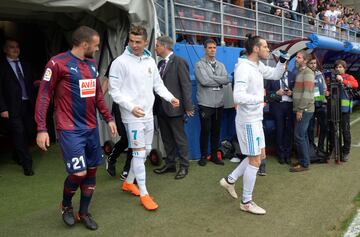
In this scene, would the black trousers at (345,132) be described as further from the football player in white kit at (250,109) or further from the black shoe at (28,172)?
the black shoe at (28,172)

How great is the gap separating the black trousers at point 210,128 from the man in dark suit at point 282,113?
33.8 inches

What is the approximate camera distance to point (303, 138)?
19.1 ft

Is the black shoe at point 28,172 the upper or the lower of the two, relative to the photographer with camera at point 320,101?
lower

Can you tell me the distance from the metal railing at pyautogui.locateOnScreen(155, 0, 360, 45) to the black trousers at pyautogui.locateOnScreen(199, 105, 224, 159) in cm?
147

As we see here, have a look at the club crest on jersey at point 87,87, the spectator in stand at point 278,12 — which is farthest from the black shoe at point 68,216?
the spectator in stand at point 278,12

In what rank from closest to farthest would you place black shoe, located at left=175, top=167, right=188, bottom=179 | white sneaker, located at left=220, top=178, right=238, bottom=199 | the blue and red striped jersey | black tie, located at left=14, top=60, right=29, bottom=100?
the blue and red striped jersey, white sneaker, located at left=220, top=178, right=238, bottom=199, black shoe, located at left=175, top=167, right=188, bottom=179, black tie, located at left=14, top=60, right=29, bottom=100

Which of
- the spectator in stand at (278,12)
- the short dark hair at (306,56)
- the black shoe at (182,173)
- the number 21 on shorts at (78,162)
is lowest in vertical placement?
the black shoe at (182,173)

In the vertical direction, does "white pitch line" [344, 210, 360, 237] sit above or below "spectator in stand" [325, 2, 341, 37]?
below

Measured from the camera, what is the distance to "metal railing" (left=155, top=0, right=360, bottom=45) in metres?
6.68

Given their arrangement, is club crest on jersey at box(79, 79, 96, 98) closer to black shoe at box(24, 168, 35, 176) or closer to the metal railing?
black shoe at box(24, 168, 35, 176)

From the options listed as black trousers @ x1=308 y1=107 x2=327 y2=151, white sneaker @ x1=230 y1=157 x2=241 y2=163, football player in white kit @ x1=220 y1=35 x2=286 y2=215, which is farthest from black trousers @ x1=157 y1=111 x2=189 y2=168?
black trousers @ x1=308 y1=107 x2=327 y2=151

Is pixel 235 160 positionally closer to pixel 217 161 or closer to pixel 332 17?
pixel 217 161

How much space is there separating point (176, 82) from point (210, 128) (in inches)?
44.0

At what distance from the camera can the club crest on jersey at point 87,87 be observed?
3.60m
